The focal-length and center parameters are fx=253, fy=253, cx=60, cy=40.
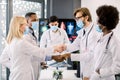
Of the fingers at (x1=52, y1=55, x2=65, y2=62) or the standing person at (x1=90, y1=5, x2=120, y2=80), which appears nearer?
the standing person at (x1=90, y1=5, x2=120, y2=80)

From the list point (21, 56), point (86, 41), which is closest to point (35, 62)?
point (21, 56)

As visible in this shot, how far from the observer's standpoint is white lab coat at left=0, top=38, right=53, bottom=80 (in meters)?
2.92

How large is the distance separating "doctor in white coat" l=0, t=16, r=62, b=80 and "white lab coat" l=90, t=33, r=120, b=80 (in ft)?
2.99

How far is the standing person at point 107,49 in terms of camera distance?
223 cm

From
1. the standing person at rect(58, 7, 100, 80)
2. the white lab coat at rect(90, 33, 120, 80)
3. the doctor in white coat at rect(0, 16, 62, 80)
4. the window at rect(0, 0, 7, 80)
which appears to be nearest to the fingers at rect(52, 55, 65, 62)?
the standing person at rect(58, 7, 100, 80)

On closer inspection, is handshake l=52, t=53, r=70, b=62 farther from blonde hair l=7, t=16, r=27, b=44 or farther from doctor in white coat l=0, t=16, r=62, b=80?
blonde hair l=7, t=16, r=27, b=44

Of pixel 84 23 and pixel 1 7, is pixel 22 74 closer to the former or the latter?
pixel 84 23

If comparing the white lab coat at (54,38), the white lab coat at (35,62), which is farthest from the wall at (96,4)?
the white lab coat at (35,62)

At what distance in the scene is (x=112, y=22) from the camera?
2316 millimetres

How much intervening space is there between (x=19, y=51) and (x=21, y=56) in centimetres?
7

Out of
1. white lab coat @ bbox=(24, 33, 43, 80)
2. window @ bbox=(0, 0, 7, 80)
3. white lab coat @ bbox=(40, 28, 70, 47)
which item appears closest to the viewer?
white lab coat @ bbox=(24, 33, 43, 80)

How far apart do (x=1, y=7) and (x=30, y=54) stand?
270cm

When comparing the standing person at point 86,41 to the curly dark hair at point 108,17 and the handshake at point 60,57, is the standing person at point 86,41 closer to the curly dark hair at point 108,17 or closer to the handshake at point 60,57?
the handshake at point 60,57

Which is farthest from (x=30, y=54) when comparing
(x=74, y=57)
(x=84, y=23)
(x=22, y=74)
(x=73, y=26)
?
(x=73, y=26)
